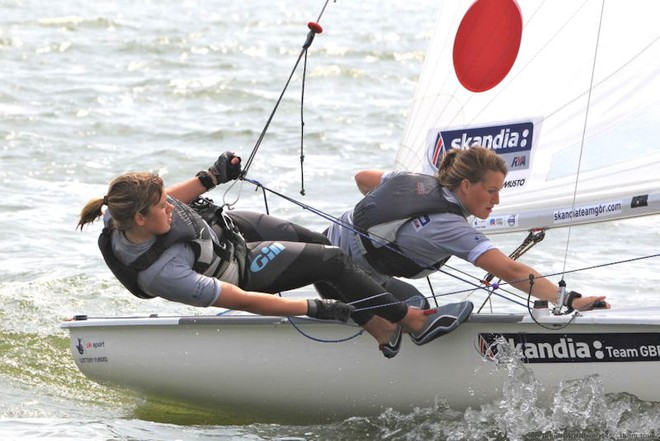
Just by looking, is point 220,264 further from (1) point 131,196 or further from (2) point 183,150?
(2) point 183,150

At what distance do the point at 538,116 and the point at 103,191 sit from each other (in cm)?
418

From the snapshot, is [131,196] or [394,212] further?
[394,212]

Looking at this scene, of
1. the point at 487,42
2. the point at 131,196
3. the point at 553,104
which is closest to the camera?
the point at 131,196

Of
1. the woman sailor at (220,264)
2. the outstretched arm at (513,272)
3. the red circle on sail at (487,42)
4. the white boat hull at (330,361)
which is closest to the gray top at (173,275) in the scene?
the woman sailor at (220,264)

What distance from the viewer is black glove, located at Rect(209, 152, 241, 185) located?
3.89 meters

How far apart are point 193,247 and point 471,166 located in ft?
2.86

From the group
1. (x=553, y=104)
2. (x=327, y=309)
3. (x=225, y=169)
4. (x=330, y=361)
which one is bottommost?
(x=330, y=361)

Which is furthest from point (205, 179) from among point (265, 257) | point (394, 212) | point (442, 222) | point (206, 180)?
point (442, 222)

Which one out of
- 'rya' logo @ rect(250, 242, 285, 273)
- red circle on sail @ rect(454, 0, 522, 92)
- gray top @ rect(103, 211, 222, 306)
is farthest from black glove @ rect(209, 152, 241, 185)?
red circle on sail @ rect(454, 0, 522, 92)

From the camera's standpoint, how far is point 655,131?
3.86 metres

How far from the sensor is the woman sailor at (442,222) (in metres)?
3.63

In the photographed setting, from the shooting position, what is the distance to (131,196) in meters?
3.41

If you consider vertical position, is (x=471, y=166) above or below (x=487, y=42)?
below

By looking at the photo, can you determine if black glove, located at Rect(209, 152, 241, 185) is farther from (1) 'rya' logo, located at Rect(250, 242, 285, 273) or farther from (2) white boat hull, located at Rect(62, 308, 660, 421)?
(2) white boat hull, located at Rect(62, 308, 660, 421)
